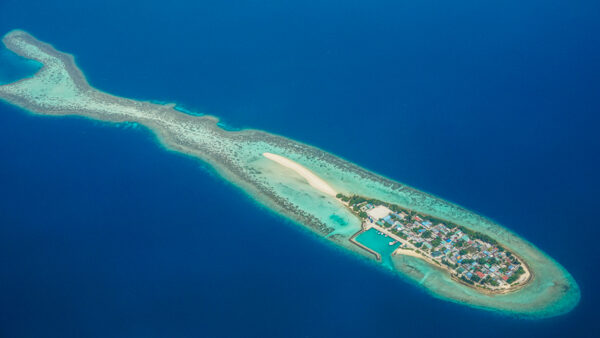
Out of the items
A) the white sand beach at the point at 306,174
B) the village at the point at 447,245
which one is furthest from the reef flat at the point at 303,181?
the village at the point at 447,245

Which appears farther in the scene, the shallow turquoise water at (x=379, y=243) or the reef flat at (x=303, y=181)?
the shallow turquoise water at (x=379, y=243)

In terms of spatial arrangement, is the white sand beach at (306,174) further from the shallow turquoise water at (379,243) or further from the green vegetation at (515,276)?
the green vegetation at (515,276)

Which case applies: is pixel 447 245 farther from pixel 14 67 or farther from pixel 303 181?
pixel 14 67

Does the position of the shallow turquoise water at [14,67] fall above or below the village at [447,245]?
above

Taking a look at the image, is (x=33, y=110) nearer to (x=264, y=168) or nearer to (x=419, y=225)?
(x=264, y=168)

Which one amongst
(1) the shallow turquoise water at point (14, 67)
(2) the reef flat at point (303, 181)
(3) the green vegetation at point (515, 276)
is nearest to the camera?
(2) the reef flat at point (303, 181)

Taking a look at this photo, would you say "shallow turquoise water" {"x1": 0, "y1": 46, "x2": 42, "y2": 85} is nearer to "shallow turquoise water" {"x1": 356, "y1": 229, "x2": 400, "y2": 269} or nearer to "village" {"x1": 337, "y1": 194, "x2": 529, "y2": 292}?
"village" {"x1": 337, "y1": 194, "x2": 529, "y2": 292}

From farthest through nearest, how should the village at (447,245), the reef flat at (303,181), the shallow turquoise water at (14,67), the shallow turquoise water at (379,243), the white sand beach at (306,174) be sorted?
the shallow turquoise water at (14,67)
the white sand beach at (306,174)
the shallow turquoise water at (379,243)
the village at (447,245)
the reef flat at (303,181)

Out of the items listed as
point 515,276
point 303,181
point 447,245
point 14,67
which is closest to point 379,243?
point 447,245
